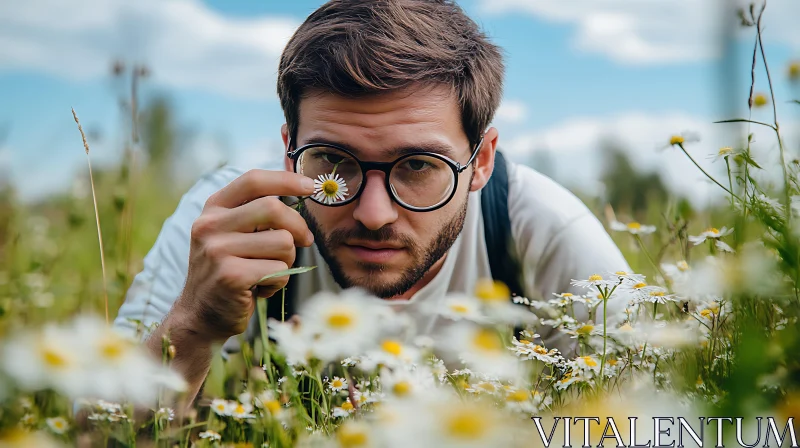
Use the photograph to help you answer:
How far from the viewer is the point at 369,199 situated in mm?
2109

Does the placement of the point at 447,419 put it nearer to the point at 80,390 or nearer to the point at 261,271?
the point at 80,390

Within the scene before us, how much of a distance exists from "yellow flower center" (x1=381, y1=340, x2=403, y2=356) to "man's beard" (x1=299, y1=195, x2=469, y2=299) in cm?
110

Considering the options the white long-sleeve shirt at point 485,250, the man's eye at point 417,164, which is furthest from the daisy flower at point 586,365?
the white long-sleeve shirt at point 485,250

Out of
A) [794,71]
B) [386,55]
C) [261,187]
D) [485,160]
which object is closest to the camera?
[794,71]

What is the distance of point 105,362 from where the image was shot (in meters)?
0.80

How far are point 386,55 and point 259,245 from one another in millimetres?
Answer: 1016

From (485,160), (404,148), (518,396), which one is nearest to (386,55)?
(404,148)

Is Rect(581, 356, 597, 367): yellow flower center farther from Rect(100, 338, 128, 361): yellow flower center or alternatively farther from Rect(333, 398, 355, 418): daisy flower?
Rect(100, 338, 128, 361): yellow flower center

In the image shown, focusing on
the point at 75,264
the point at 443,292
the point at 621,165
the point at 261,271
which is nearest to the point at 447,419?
the point at 261,271

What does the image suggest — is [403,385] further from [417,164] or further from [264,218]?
[417,164]

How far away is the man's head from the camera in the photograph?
220 centimetres

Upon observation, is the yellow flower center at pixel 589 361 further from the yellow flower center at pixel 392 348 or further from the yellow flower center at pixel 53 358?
the yellow flower center at pixel 53 358

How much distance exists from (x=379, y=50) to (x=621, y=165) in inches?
625

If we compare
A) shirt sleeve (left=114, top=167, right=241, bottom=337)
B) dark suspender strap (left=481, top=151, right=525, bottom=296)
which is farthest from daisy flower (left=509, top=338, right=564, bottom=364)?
shirt sleeve (left=114, top=167, right=241, bottom=337)
